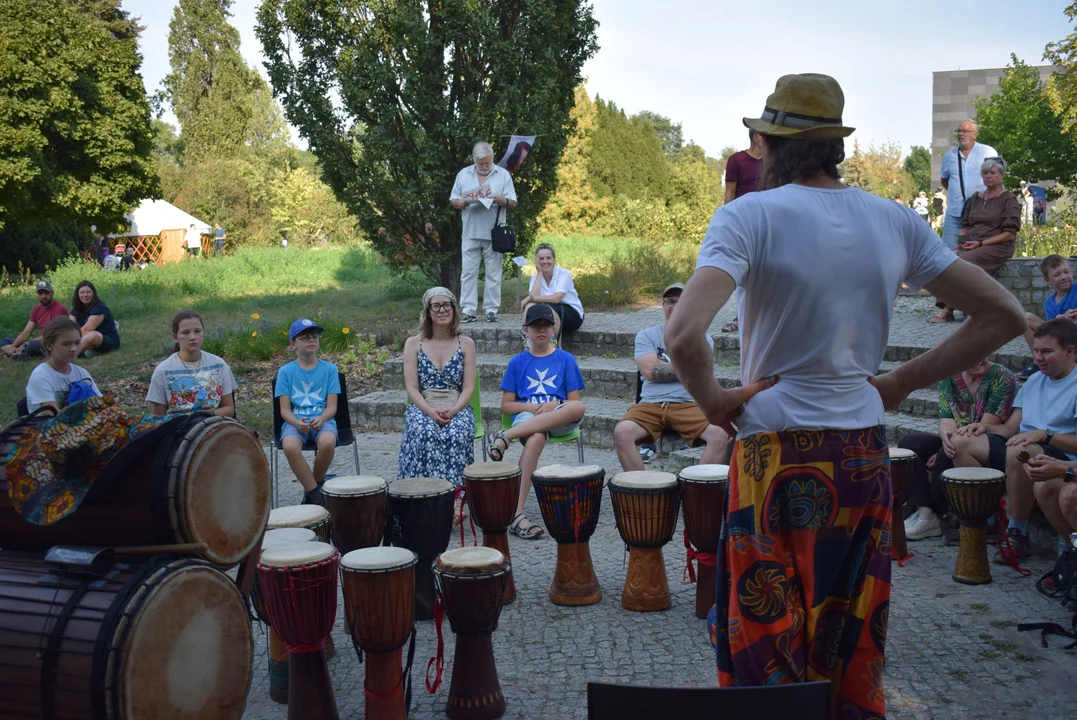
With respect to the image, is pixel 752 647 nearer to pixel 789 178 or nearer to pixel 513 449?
pixel 789 178

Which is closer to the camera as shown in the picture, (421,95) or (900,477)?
(900,477)

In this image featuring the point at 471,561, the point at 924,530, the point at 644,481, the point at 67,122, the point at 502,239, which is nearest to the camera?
the point at 471,561

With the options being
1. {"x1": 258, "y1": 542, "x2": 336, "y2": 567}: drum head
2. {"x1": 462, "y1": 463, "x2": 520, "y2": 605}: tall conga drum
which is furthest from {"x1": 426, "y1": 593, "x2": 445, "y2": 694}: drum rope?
{"x1": 462, "y1": 463, "x2": 520, "y2": 605}: tall conga drum

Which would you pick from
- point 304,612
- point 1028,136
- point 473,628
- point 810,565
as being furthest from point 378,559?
point 1028,136

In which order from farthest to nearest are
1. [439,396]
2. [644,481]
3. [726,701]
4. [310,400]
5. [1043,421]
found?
[310,400] → [439,396] → [1043,421] → [644,481] → [726,701]

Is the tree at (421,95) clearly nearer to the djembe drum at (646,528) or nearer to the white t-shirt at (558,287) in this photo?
the white t-shirt at (558,287)

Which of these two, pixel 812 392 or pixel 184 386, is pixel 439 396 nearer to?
pixel 184 386

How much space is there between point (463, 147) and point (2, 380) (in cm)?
630

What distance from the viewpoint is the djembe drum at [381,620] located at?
360 centimetres

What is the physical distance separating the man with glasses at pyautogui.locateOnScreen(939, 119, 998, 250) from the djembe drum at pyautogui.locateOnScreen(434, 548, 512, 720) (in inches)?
298

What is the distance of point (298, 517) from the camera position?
419 centimetres

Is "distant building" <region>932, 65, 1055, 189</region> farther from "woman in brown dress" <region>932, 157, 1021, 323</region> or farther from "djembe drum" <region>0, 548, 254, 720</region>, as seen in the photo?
"djembe drum" <region>0, 548, 254, 720</region>

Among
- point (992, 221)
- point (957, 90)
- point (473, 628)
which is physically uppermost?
point (957, 90)

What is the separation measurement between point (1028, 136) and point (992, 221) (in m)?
17.4
